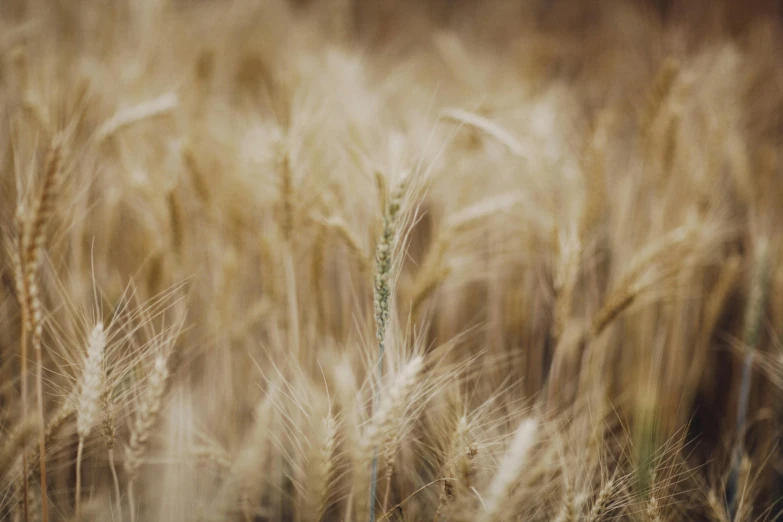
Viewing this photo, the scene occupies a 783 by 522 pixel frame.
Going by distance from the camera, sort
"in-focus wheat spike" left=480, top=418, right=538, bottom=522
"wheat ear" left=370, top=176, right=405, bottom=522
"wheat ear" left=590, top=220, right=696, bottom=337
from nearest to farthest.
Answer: "in-focus wheat spike" left=480, top=418, right=538, bottom=522, "wheat ear" left=370, top=176, right=405, bottom=522, "wheat ear" left=590, top=220, right=696, bottom=337

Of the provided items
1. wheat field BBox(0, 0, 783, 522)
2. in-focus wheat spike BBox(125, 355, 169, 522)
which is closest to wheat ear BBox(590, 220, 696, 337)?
wheat field BBox(0, 0, 783, 522)

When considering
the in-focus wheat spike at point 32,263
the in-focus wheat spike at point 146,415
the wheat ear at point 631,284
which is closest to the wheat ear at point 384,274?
the in-focus wheat spike at point 146,415

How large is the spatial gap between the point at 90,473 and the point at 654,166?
203cm

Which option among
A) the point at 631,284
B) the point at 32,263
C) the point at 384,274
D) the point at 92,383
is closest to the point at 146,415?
the point at 92,383

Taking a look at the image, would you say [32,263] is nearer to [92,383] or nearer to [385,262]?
[92,383]

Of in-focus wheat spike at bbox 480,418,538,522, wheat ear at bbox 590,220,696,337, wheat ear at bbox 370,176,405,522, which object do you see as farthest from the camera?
wheat ear at bbox 590,220,696,337

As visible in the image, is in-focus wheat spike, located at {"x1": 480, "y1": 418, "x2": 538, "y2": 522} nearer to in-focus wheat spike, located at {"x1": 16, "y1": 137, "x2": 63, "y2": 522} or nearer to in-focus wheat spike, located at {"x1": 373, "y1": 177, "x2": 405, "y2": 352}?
in-focus wheat spike, located at {"x1": 373, "y1": 177, "x2": 405, "y2": 352}

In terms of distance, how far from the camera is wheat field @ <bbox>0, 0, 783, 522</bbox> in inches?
30.4

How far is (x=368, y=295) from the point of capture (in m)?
1.34

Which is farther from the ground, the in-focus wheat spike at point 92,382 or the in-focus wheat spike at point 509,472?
the in-focus wheat spike at point 92,382

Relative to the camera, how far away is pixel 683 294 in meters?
1.54

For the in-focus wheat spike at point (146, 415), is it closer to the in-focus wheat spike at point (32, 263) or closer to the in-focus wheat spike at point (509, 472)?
the in-focus wheat spike at point (32, 263)

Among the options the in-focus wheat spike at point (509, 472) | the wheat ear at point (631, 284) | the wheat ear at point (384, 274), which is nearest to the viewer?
the in-focus wheat spike at point (509, 472)

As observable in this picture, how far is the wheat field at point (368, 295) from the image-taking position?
30.4 inches
